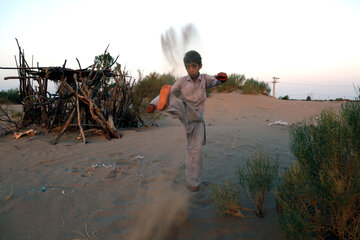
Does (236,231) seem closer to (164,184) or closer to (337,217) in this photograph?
(337,217)

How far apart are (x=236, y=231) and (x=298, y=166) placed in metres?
0.88

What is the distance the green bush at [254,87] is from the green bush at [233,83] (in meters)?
0.45

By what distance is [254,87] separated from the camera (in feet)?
60.6

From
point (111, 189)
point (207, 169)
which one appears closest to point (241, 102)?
point (207, 169)

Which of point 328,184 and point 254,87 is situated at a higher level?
point 254,87

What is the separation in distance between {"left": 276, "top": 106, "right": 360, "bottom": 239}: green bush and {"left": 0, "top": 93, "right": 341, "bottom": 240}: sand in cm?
37

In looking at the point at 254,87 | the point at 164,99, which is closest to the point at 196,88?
the point at 164,99

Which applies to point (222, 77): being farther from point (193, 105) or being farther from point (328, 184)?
point (328, 184)

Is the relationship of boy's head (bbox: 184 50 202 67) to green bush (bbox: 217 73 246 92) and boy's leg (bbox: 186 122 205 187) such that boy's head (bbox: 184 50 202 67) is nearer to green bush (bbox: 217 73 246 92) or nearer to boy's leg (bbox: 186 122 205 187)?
boy's leg (bbox: 186 122 205 187)

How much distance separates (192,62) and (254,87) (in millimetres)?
16376

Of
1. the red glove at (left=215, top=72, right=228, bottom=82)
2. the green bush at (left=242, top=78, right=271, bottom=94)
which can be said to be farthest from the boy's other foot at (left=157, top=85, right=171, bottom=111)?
the green bush at (left=242, top=78, right=271, bottom=94)

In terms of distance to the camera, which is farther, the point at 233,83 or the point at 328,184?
the point at 233,83

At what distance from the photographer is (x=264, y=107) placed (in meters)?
15.4

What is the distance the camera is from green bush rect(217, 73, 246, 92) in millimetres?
18953
